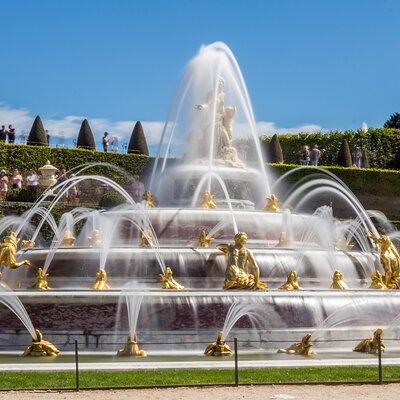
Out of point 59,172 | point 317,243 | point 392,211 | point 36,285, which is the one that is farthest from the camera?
point 392,211

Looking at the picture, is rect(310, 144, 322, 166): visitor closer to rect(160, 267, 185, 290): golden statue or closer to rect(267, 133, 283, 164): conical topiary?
rect(267, 133, 283, 164): conical topiary

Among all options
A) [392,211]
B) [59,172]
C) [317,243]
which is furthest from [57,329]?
[392,211]

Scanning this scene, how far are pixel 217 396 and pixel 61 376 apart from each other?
2.45 m

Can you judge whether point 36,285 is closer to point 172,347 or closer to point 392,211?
point 172,347

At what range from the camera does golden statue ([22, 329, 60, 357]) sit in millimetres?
13766

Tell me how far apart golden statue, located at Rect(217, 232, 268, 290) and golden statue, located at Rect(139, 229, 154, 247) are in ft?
10.9

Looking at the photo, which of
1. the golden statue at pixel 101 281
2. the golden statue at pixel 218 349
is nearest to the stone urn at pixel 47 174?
the golden statue at pixel 101 281

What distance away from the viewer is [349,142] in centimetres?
5916

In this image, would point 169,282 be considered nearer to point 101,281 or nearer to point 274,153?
point 101,281

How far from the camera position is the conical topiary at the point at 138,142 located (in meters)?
51.9

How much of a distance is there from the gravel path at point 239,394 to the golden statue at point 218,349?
313cm

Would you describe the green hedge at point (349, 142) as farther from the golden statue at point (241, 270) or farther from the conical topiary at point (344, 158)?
the golden statue at point (241, 270)

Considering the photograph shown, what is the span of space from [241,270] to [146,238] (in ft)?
14.5

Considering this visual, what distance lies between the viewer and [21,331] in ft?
48.4
